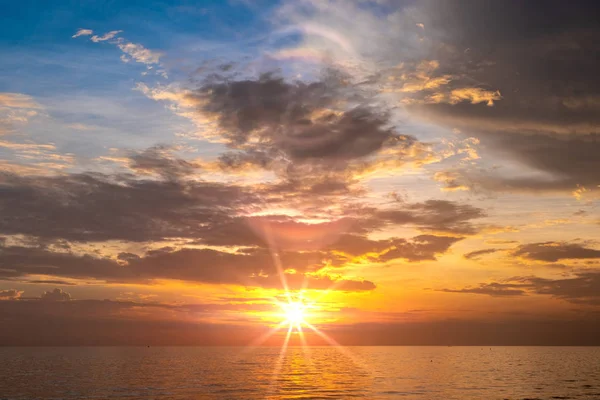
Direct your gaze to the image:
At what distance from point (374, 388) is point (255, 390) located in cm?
2663

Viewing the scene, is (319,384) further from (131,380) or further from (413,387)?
(131,380)

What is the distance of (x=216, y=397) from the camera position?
325 feet

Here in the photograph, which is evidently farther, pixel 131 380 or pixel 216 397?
pixel 131 380

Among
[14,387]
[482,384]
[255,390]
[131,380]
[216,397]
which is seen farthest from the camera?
[131,380]

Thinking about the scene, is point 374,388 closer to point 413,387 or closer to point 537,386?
point 413,387

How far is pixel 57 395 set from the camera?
10288 cm

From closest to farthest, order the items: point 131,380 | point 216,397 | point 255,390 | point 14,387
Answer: point 216,397 < point 255,390 < point 14,387 < point 131,380

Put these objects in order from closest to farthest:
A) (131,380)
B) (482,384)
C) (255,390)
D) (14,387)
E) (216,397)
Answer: (216,397), (255,390), (14,387), (482,384), (131,380)

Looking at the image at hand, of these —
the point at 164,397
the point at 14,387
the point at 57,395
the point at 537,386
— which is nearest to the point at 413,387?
the point at 537,386

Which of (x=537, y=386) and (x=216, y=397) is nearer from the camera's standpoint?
(x=216, y=397)

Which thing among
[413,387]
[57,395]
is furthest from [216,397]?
[413,387]

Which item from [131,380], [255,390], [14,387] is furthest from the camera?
[131,380]

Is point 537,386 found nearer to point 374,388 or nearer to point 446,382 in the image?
A: point 446,382

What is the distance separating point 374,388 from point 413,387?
1012cm
